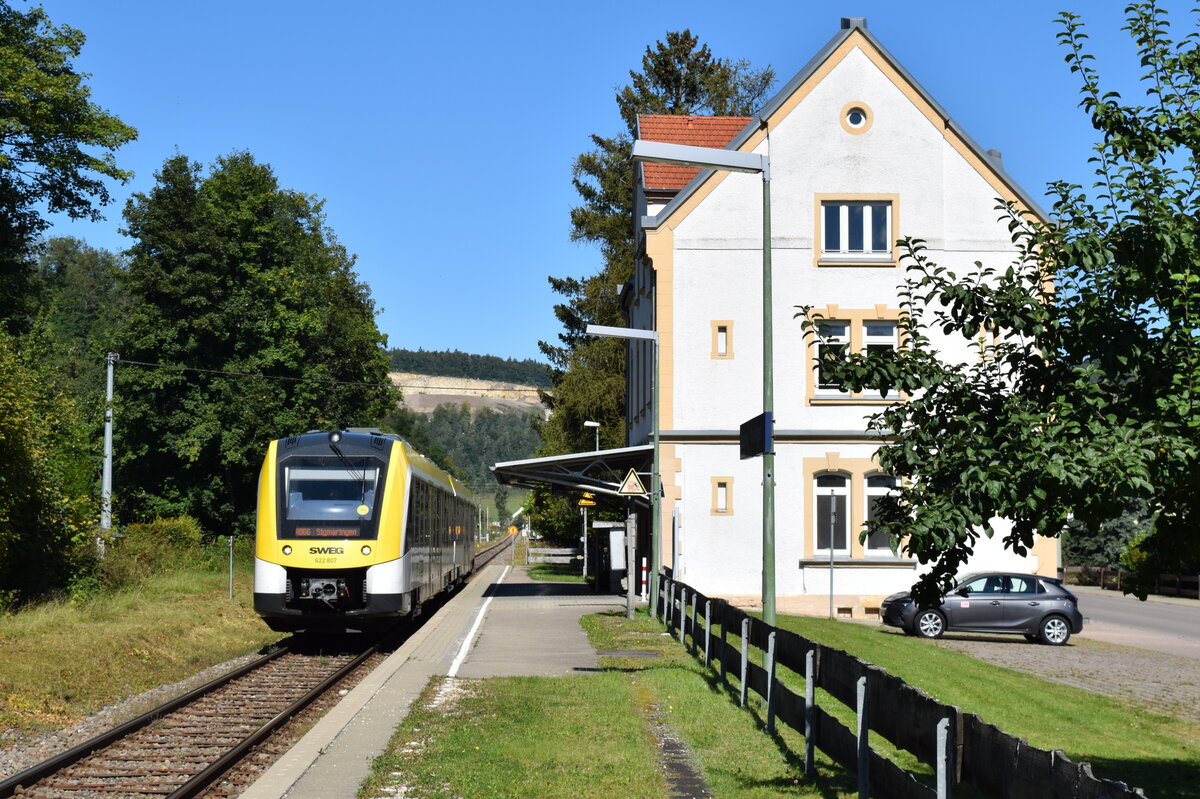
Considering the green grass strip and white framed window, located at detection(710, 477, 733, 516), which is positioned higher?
white framed window, located at detection(710, 477, 733, 516)

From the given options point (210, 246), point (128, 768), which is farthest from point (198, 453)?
point (128, 768)

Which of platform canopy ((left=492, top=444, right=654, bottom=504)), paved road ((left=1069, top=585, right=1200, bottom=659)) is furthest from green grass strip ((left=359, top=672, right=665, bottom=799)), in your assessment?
platform canopy ((left=492, top=444, right=654, bottom=504))

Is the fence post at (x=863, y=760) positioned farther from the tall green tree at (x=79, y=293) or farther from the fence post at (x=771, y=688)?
the tall green tree at (x=79, y=293)

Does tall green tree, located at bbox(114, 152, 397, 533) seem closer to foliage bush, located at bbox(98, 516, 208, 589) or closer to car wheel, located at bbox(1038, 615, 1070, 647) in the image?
foliage bush, located at bbox(98, 516, 208, 589)

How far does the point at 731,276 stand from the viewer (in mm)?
31594

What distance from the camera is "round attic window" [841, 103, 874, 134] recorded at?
1236 inches

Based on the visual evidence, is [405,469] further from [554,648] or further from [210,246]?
[210,246]

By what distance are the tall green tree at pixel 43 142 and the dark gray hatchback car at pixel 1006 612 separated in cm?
2228

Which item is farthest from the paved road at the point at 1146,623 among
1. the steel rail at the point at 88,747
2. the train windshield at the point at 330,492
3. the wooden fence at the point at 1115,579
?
the steel rail at the point at 88,747

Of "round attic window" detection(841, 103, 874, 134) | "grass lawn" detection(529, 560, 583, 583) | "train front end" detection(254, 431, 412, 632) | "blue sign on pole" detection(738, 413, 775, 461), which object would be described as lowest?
"grass lawn" detection(529, 560, 583, 583)

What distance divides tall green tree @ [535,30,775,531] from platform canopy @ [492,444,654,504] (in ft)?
53.1

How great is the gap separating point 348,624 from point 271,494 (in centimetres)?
235

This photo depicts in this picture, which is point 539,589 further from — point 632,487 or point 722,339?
point 632,487

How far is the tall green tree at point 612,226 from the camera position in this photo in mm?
51688
